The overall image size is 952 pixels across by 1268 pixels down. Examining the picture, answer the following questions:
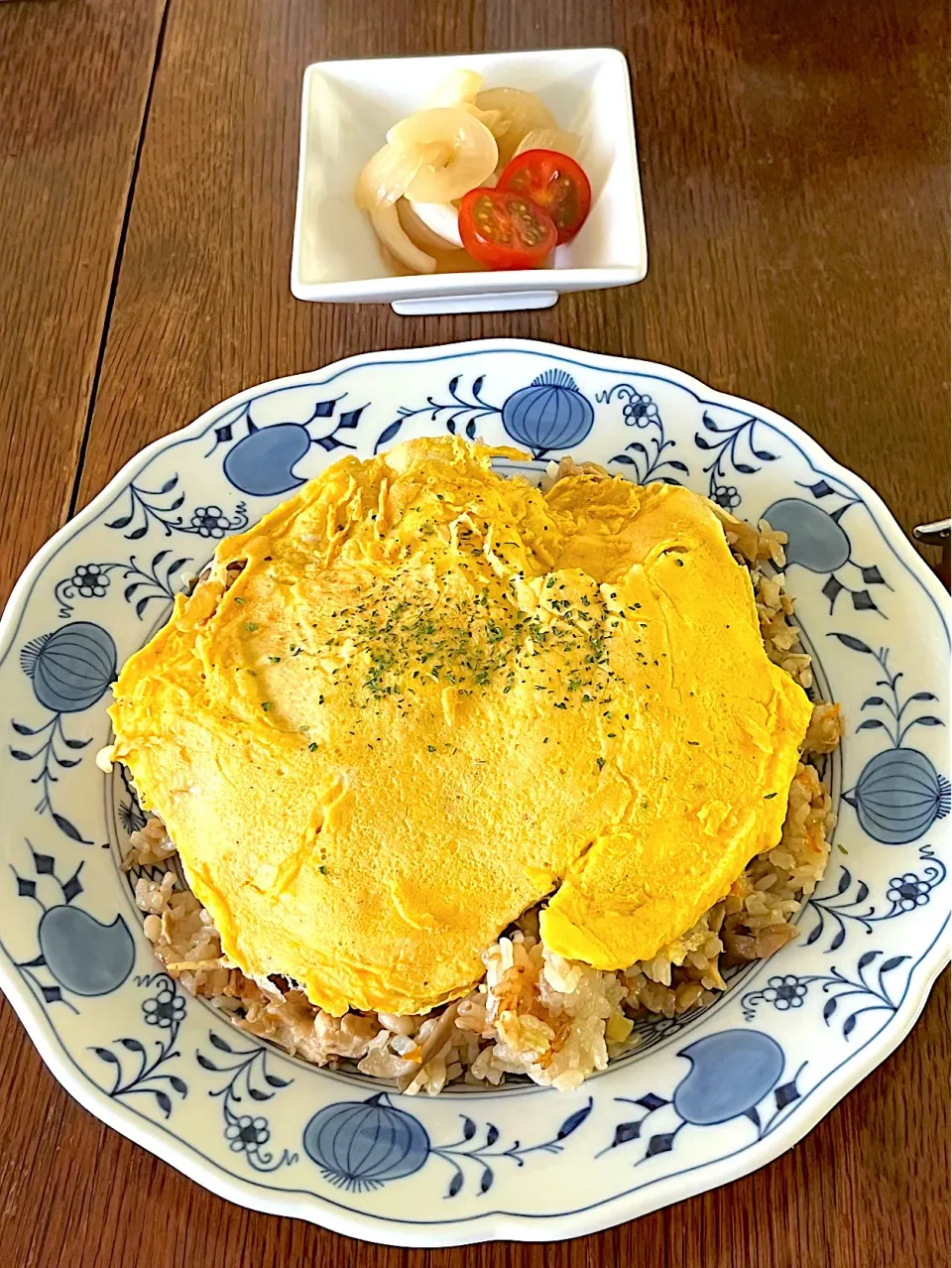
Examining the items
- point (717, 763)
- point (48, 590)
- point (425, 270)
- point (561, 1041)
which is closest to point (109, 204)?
point (425, 270)

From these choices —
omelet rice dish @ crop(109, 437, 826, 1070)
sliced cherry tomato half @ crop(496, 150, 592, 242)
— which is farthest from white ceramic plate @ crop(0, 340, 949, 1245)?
sliced cherry tomato half @ crop(496, 150, 592, 242)

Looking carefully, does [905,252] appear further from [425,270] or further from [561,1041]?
[561,1041]

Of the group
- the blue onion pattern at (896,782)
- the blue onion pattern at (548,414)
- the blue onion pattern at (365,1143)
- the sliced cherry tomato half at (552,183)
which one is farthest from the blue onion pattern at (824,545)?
the blue onion pattern at (365,1143)

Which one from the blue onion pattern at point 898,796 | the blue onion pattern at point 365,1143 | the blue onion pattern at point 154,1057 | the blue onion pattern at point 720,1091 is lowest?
the blue onion pattern at point 720,1091

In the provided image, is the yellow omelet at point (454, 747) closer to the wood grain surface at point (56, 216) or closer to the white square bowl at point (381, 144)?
the white square bowl at point (381, 144)

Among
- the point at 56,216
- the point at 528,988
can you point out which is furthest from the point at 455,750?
the point at 56,216

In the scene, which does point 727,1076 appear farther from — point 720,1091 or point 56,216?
point 56,216
